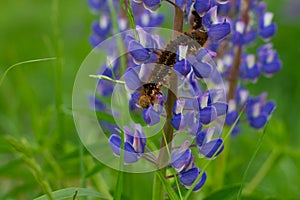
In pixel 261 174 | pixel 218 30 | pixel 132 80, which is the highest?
pixel 218 30

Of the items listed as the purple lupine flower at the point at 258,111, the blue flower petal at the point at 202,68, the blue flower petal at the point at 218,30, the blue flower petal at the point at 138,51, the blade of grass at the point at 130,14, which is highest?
the blade of grass at the point at 130,14

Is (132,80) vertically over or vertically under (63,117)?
over

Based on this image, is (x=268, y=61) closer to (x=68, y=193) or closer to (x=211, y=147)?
(x=211, y=147)

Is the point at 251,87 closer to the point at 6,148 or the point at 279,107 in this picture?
the point at 279,107

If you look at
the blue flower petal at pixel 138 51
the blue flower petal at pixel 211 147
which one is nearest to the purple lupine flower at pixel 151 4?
the blue flower petal at pixel 138 51

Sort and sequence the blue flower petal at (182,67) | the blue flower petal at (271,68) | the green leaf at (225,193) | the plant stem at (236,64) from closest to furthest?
the blue flower petal at (182,67)
the green leaf at (225,193)
the blue flower petal at (271,68)
the plant stem at (236,64)

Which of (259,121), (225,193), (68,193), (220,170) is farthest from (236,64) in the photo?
(68,193)

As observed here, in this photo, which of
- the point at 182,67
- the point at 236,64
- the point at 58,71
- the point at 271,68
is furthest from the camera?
the point at 236,64

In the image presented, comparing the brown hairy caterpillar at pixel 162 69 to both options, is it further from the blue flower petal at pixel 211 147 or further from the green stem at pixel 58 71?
the green stem at pixel 58 71

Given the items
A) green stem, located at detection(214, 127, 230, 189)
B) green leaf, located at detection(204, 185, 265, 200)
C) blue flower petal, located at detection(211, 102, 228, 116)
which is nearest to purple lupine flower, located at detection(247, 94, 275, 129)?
green stem, located at detection(214, 127, 230, 189)
